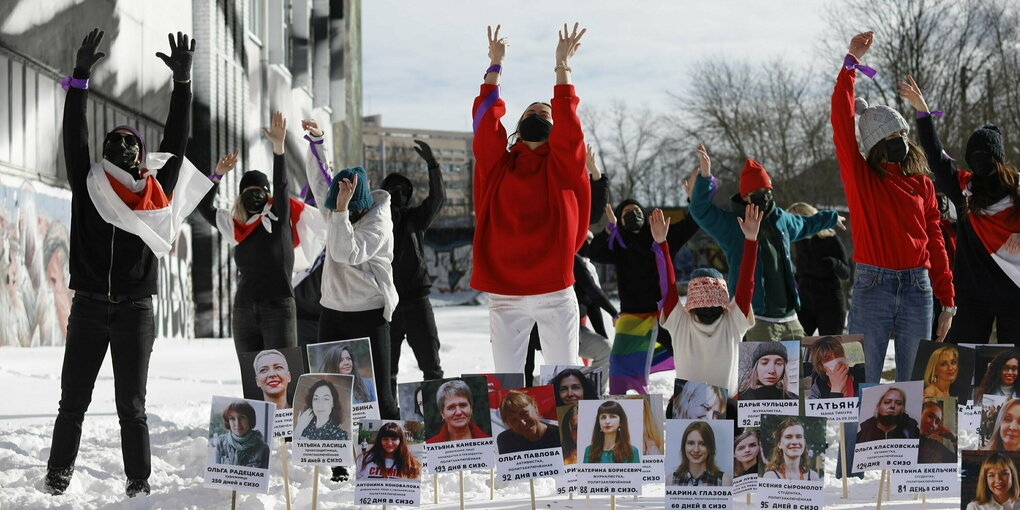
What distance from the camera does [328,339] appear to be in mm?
5992

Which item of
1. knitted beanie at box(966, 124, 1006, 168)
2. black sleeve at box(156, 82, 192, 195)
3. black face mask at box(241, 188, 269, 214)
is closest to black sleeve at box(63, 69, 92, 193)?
black sleeve at box(156, 82, 192, 195)

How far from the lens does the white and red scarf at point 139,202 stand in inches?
186

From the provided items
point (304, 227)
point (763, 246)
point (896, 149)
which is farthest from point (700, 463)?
point (304, 227)

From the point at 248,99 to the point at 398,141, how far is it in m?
70.4

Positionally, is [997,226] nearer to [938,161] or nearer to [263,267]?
[938,161]

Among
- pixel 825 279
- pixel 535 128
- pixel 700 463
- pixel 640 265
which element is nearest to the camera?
pixel 700 463

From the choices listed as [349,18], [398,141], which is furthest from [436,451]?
[398,141]

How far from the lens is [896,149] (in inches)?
207

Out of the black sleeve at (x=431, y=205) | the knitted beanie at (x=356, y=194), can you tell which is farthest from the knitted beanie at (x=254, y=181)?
the black sleeve at (x=431, y=205)

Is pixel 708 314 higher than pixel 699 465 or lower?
higher

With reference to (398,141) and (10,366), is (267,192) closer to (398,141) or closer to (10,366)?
(10,366)

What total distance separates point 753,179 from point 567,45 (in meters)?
1.78

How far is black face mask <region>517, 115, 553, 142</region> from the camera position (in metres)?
5.00

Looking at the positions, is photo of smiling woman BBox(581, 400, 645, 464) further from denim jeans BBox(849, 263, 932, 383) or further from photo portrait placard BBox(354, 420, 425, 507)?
denim jeans BBox(849, 263, 932, 383)
